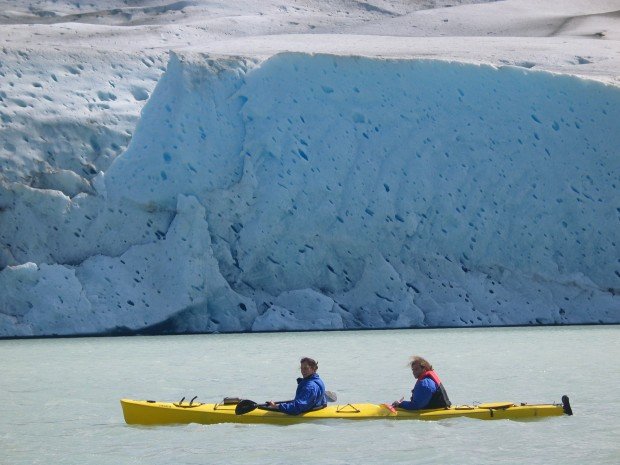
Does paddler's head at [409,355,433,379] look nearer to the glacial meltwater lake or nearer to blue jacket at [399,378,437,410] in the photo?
blue jacket at [399,378,437,410]

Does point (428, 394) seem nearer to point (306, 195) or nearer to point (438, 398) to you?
point (438, 398)

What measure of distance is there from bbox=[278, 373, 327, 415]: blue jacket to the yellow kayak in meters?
0.05

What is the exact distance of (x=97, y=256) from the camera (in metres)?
A: 17.1

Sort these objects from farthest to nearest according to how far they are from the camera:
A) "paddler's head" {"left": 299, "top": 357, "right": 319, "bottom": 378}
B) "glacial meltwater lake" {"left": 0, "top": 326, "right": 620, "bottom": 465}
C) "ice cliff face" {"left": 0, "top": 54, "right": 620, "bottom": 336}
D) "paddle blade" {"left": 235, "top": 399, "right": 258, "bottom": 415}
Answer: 1. "ice cliff face" {"left": 0, "top": 54, "right": 620, "bottom": 336}
2. "paddle blade" {"left": 235, "top": 399, "right": 258, "bottom": 415}
3. "paddler's head" {"left": 299, "top": 357, "right": 319, "bottom": 378}
4. "glacial meltwater lake" {"left": 0, "top": 326, "right": 620, "bottom": 465}

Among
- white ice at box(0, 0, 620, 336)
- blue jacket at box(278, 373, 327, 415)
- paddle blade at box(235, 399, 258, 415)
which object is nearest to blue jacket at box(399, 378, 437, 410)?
blue jacket at box(278, 373, 327, 415)

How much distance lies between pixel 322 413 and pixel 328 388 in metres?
2.40

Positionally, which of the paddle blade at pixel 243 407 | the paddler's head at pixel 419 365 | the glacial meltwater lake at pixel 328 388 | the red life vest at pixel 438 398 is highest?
the paddler's head at pixel 419 365

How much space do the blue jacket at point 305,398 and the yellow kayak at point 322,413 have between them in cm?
5

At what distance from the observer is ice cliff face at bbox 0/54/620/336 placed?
56.0ft

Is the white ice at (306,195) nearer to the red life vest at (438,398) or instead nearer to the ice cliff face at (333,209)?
the ice cliff face at (333,209)

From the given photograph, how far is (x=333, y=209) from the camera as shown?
1764 centimetres

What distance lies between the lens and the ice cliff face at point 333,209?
17.1 m

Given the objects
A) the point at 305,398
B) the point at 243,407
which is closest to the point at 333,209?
the point at 305,398

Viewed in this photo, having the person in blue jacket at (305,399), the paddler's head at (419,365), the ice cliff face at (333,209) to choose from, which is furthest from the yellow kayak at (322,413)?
the ice cliff face at (333,209)
